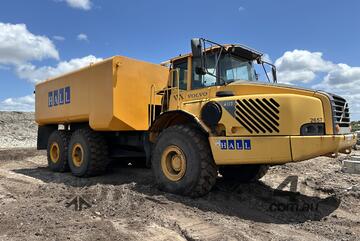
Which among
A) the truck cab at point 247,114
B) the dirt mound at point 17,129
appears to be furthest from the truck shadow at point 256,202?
the dirt mound at point 17,129

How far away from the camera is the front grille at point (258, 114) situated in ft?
18.8

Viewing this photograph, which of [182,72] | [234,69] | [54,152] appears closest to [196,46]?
[234,69]

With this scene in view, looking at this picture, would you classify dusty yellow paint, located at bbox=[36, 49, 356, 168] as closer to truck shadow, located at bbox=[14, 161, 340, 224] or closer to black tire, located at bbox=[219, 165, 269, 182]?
truck shadow, located at bbox=[14, 161, 340, 224]

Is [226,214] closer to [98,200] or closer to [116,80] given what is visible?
[98,200]

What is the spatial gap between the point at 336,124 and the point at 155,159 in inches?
123

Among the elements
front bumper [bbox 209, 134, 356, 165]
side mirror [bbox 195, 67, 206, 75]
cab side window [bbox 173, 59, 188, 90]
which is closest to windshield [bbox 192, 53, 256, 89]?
side mirror [bbox 195, 67, 206, 75]

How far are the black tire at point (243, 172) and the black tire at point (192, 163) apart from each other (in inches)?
65.8

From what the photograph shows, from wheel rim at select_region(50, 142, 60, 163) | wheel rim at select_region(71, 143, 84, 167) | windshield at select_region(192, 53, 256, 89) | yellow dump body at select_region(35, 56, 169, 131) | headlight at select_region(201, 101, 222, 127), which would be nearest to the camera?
headlight at select_region(201, 101, 222, 127)

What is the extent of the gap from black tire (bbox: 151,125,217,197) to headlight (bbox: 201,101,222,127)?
0.29 m

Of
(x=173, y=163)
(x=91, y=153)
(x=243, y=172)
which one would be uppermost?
(x=91, y=153)

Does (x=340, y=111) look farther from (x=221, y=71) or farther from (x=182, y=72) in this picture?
(x=182, y=72)

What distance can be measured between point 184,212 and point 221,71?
2603mm

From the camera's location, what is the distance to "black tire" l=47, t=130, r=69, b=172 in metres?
10.4

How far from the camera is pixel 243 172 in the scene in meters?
7.93
